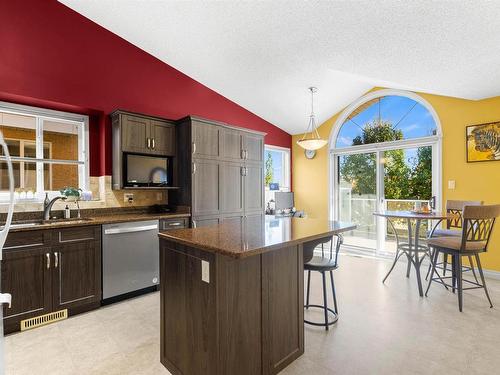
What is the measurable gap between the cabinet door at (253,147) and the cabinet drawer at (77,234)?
8.31 ft

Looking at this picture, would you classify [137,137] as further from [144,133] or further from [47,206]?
[47,206]

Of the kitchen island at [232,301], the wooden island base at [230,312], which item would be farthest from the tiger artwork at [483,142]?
the wooden island base at [230,312]

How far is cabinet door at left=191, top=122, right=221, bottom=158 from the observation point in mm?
3912

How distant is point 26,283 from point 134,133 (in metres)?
1.97

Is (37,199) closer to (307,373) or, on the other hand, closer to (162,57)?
(162,57)

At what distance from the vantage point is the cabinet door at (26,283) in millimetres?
2469

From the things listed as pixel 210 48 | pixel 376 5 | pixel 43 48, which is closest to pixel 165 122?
pixel 210 48

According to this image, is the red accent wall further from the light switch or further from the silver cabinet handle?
the light switch

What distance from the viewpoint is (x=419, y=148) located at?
4676 mm

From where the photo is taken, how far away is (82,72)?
344 cm

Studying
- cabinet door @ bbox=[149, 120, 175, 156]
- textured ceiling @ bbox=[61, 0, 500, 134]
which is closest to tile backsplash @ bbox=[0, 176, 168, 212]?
cabinet door @ bbox=[149, 120, 175, 156]

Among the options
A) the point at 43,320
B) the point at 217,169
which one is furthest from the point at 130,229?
the point at 217,169

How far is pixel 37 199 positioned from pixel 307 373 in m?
3.43

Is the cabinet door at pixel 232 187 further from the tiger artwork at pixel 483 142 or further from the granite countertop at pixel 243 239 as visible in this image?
the tiger artwork at pixel 483 142
